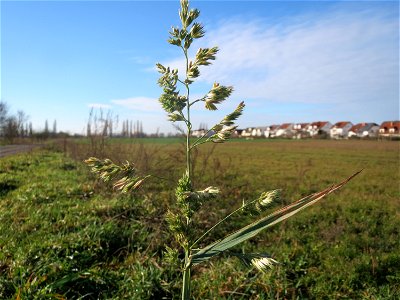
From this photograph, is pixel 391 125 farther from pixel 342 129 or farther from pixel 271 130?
pixel 271 130

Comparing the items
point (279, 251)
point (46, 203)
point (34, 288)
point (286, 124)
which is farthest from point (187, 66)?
point (286, 124)

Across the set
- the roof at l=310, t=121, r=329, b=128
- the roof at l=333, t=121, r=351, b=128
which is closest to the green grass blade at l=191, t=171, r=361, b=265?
the roof at l=333, t=121, r=351, b=128

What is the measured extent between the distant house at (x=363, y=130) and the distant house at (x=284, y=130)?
26.9 meters

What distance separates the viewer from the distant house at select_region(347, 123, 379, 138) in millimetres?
126688

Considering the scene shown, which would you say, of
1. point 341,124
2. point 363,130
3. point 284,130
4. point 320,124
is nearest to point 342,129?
point 341,124

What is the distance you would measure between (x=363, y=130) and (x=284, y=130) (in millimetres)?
35805

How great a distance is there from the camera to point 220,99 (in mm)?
1397

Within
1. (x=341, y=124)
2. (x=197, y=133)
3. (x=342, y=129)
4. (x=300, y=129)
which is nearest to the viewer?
(x=197, y=133)

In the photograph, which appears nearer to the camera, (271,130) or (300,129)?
(300,129)

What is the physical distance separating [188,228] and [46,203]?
24.7 feet

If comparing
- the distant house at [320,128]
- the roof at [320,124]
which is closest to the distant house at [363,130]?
the distant house at [320,128]

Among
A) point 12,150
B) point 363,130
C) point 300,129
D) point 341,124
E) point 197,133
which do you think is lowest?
point 12,150

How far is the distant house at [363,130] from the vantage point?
126688 mm

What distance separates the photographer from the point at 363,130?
128125 mm
